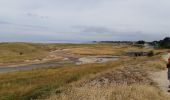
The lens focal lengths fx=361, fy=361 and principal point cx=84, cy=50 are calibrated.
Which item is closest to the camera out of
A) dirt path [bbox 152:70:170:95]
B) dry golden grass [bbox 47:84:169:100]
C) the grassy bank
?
dry golden grass [bbox 47:84:169:100]

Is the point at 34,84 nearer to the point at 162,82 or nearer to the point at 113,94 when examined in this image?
the point at 162,82

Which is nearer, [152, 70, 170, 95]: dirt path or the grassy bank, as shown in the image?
[152, 70, 170, 95]: dirt path

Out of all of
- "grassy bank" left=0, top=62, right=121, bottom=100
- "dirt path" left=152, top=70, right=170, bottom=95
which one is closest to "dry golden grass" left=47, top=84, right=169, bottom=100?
"dirt path" left=152, top=70, right=170, bottom=95

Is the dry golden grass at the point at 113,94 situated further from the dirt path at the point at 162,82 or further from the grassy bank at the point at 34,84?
the grassy bank at the point at 34,84

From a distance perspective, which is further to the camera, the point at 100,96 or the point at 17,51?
the point at 17,51

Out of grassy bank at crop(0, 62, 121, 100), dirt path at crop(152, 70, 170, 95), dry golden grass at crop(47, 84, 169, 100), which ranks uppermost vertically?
dry golden grass at crop(47, 84, 169, 100)

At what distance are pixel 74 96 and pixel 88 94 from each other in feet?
1.54

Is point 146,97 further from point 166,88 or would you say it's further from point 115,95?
point 166,88

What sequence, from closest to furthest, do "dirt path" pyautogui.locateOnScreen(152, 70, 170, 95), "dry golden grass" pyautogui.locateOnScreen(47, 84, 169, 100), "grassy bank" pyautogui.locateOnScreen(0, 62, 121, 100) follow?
"dry golden grass" pyautogui.locateOnScreen(47, 84, 169, 100) → "dirt path" pyautogui.locateOnScreen(152, 70, 170, 95) → "grassy bank" pyautogui.locateOnScreen(0, 62, 121, 100)

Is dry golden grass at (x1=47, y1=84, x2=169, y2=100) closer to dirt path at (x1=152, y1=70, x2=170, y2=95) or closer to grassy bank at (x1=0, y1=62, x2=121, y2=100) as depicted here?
dirt path at (x1=152, y1=70, x2=170, y2=95)

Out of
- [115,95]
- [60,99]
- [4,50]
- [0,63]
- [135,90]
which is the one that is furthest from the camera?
[4,50]

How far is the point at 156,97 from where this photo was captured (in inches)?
547

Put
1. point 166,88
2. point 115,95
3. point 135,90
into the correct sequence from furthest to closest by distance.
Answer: point 166,88
point 135,90
point 115,95

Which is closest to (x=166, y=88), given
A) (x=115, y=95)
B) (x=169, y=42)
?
(x=115, y=95)
